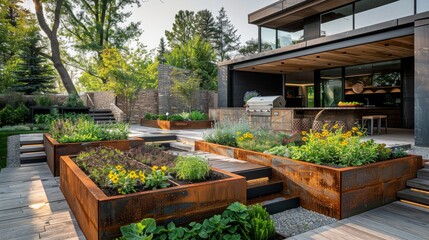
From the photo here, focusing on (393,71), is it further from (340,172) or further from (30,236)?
(30,236)

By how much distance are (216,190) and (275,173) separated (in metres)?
1.45

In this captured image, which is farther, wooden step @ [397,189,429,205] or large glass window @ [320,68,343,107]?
large glass window @ [320,68,343,107]

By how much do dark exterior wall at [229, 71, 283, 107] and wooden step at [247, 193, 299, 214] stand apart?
971 centimetres

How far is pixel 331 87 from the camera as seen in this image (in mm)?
12859

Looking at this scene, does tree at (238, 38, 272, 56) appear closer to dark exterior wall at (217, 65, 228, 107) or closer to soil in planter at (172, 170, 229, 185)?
dark exterior wall at (217, 65, 228, 107)

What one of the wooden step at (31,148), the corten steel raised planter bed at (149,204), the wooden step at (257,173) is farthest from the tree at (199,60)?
the corten steel raised planter bed at (149,204)

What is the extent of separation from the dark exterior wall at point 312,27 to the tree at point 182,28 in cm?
2095

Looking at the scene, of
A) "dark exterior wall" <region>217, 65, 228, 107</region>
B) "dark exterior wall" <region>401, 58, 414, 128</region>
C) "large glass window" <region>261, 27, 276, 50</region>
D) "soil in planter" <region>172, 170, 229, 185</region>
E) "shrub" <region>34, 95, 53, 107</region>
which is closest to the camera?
"soil in planter" <region>172, 170, 229, 185</region>

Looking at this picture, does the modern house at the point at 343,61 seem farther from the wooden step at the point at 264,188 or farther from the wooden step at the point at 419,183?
the wooden step at the point at 264,188

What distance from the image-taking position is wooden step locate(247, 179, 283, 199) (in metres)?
3.57

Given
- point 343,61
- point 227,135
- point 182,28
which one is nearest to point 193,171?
point 227,135

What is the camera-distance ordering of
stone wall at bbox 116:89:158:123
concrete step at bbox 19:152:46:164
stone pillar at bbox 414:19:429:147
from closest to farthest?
stone pillar at bbox 414:19:429:147 < concrete step at bbox 19:152:46:164 < stone wall at bbox 116:89:158:123

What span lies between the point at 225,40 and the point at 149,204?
31267 mm

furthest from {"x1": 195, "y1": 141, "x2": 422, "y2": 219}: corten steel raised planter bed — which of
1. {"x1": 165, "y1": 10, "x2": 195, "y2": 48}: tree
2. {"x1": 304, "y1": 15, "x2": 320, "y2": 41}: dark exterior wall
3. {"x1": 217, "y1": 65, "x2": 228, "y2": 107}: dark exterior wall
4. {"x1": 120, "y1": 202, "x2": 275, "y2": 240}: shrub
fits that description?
{"x1": 165, "y1": 10, "x2": 195, "y2": 48}: tree
